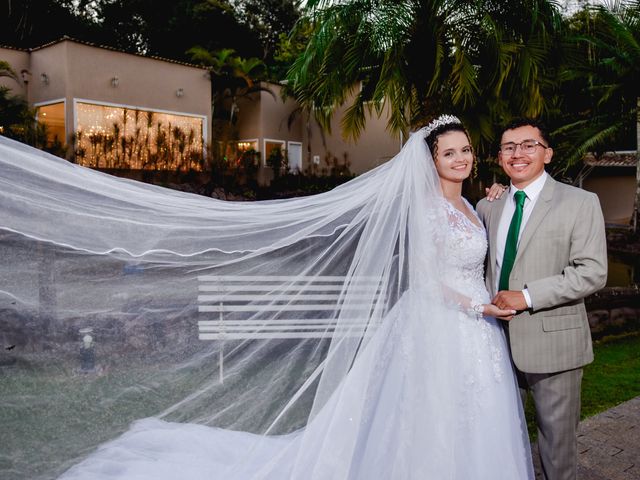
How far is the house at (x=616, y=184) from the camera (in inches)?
1080

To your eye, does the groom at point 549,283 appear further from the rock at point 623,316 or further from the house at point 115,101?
the house at point 115,101

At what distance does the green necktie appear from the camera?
2803mm

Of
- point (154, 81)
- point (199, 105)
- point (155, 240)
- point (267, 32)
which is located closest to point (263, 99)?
point (199, 105)

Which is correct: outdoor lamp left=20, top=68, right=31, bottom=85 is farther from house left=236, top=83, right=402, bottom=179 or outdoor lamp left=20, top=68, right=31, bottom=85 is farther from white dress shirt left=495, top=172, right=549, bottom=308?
white dress shirt left=495, top=172, right=549, bottom=308

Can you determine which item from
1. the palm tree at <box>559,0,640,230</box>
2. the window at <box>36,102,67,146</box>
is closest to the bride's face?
the palm tree at <box>559,0,640,230</box>

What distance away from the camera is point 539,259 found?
8.94ft

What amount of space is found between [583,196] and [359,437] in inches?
66.1

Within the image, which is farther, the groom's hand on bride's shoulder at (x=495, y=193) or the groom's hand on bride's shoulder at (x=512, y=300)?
the groom's hand on bride's shoulder at (x=495, y=193)

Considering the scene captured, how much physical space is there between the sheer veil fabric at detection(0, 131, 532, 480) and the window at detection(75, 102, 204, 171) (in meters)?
9.33

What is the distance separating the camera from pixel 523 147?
284cm

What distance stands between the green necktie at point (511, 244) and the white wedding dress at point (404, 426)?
0.16 metres

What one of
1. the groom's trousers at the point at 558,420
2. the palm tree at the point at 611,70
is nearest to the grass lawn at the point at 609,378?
the groom's trousers at the point at 558,420

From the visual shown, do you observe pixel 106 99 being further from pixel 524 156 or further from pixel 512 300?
pixel 512 300

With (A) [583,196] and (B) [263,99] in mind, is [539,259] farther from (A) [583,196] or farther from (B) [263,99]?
(B) [263,99]
